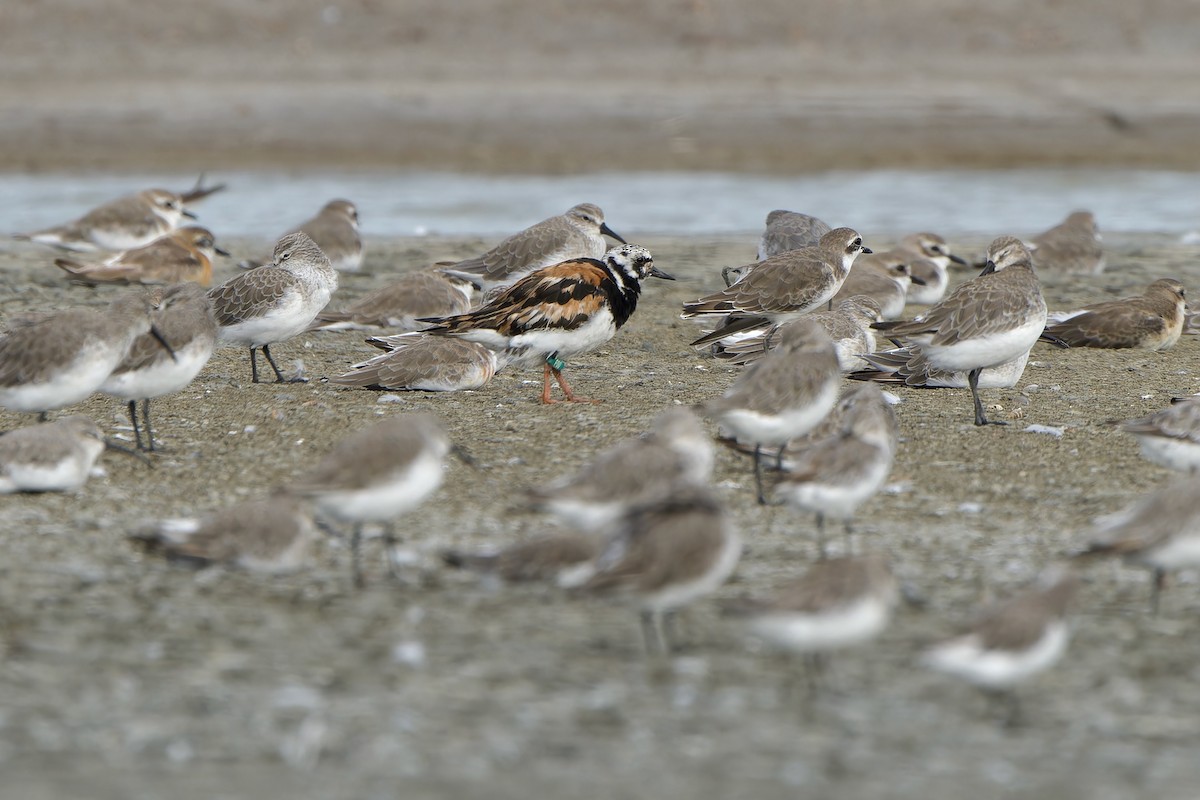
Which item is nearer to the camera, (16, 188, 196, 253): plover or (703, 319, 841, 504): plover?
(703, 319, 841, 504): plover

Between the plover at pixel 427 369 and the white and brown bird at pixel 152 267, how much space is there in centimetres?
452

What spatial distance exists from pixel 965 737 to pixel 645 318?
8.58 metres

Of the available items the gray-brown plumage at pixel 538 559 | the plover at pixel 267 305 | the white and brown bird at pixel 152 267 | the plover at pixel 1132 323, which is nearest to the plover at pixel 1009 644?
the gray-brown plumage at pixel 538 559

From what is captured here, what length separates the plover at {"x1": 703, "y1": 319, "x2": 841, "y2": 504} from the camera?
303 inches

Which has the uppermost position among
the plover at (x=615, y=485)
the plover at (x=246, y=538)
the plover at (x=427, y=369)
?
the plover at (x=615, y=485)

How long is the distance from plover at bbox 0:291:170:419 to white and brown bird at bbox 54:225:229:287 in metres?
5.89

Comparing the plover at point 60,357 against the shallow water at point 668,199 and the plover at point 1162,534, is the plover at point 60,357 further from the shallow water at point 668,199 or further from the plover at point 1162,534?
the shallow water at point 668,199

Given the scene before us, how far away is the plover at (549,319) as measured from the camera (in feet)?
35.4

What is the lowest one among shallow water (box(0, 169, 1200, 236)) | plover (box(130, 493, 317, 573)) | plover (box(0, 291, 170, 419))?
shallow water (box(0, 169, 1200, 236))

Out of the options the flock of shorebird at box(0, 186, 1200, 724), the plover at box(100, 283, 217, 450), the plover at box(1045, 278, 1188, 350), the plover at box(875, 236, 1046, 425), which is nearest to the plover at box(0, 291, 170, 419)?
the flock of shorebird at box(0, 186, 1200, 724)

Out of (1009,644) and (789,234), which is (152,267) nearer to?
(789,234)

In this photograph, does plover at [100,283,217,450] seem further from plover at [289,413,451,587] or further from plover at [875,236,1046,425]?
plover at [875,236,1046,425]

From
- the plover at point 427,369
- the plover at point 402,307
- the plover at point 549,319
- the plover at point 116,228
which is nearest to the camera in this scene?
the plover at point 427,369

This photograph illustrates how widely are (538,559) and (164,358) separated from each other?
11.2ft
